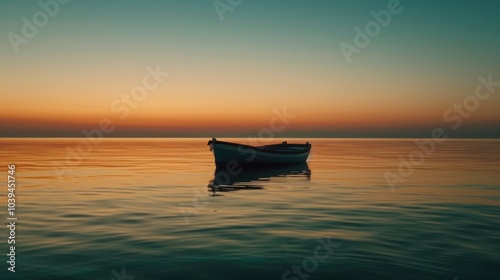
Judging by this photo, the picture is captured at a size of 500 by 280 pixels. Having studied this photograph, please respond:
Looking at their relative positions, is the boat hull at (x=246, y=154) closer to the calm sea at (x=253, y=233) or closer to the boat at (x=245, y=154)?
the boat at (x=245, y=154)

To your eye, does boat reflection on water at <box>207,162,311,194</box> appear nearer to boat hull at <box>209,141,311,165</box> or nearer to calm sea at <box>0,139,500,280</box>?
boat hull at <box>209,141,311,165</box>

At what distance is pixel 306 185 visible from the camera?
1144 inches

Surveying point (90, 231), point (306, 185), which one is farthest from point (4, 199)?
point (306, 185)

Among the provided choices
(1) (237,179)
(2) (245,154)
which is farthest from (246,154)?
(1) (237,179)

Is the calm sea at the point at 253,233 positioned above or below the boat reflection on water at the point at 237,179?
below

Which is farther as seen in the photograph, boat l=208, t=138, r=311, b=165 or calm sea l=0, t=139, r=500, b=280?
boat l=208, t=138, r=311, b=165

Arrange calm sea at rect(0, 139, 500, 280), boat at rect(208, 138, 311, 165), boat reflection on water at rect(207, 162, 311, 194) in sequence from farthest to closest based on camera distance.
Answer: boat at rect(208, 138, 311, 165)
boat reflection on water at rect(207, 162, 311, 194)
calm sea at rect(0, 139, 500, 280)

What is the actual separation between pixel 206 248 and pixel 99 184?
18863 mm

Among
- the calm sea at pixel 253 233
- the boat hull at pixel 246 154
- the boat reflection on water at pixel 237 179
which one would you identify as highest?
the boat hull at pixel 246 154

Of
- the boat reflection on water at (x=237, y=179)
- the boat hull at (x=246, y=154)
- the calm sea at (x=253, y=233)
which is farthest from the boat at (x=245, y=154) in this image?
the calm sea at (x=253, y=233)

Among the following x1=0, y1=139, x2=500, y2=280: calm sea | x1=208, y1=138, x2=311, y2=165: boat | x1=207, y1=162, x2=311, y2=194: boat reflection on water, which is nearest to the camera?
x1=0, y1=139, x2=500, y2=280: calm sea

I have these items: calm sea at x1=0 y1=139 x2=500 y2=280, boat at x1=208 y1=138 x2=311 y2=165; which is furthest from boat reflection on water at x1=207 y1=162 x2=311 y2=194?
calm sea at x1=0 y1=139 x2=500 y2=280

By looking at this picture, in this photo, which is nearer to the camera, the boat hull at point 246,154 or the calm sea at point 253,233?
the calm sea at point 253,233

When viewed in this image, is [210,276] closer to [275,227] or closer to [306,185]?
[275,227]
